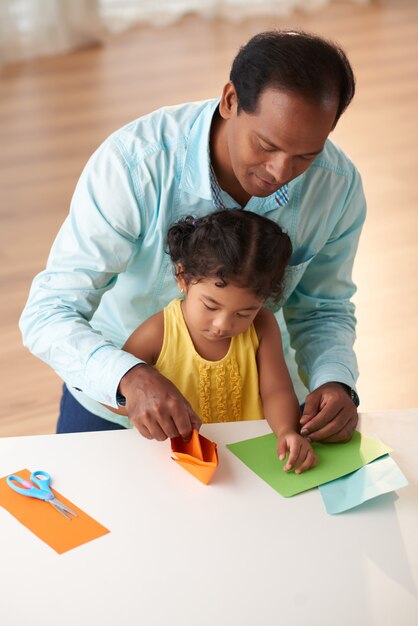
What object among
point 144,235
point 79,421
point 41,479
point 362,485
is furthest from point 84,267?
point 362,485

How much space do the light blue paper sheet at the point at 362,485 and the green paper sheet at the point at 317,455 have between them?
12mm

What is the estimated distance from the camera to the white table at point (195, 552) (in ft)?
3.58

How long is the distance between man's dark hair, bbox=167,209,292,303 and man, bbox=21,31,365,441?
6 cm

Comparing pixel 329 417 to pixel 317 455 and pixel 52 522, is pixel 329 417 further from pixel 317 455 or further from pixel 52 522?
pixel 52 522

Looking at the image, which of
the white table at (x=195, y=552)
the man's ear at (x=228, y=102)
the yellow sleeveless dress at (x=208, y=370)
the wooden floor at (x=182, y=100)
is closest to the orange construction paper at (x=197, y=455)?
the white table at (x=195, y=552)

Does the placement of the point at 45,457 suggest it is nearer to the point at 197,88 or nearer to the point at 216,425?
the point at 216,425

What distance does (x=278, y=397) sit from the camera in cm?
157

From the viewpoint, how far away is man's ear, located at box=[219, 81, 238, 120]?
154 cm

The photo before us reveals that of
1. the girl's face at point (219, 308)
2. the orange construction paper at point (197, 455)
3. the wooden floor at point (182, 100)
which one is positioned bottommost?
the wooden floor at point (182, 100)

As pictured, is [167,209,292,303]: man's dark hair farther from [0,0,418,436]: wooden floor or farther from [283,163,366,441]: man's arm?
[0,0,418,436]: wooden floor

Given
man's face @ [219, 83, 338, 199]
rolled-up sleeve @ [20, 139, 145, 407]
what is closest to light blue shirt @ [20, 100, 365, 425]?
rolled-up sleeve @ [20, 139, 145, 407]

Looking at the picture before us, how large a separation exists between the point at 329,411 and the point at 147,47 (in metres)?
4.72

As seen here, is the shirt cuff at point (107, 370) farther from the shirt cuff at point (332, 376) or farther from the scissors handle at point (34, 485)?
the shirt cuff at point (332, 376)

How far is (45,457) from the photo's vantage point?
133cm
